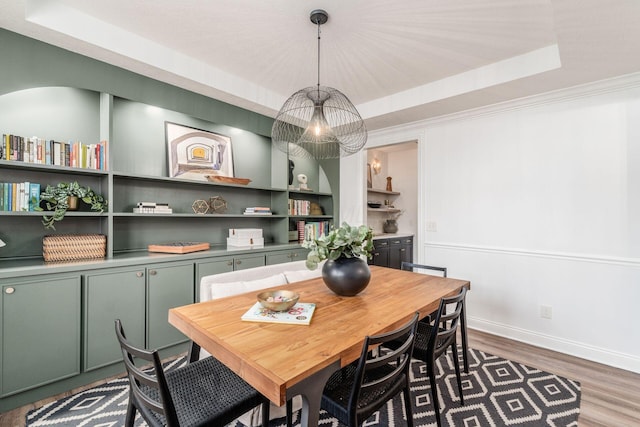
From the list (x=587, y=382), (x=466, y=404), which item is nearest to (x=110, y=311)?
(x=466, y=404)

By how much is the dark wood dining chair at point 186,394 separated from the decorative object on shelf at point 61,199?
149cm

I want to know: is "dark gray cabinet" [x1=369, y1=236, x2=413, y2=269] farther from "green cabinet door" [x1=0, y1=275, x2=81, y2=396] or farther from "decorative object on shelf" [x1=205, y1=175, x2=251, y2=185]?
"green cabinet door" [x1=0, y1=275, x2=81, y2=396]

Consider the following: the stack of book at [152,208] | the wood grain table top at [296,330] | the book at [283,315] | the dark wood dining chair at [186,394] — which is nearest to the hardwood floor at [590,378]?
the wood grain table top at [296,330]

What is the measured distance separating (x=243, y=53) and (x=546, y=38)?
94.1 inches

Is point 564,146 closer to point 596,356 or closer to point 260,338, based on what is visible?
point 596,356

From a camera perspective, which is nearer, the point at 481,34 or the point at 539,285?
the point at 481,34

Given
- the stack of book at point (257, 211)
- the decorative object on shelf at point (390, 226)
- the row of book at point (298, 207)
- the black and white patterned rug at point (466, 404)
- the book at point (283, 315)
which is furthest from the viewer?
the decorative object on shelf at point (390, 226)

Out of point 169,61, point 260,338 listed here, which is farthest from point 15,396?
point 169,61

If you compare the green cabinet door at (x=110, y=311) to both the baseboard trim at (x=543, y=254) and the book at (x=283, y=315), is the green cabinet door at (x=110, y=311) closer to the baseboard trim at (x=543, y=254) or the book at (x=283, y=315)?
the book at (x=283, y=315)

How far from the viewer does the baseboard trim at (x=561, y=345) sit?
2416mm

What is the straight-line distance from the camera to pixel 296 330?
4.19 feet

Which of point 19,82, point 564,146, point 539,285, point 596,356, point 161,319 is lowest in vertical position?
point 596,356

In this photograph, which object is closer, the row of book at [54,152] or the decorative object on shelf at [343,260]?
the decorative object on shelf at [343,260]

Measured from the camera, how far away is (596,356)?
2.53m
